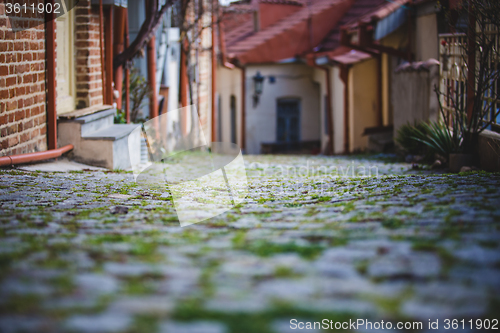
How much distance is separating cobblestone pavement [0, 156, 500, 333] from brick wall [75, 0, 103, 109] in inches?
154

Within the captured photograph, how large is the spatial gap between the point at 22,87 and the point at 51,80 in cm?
62

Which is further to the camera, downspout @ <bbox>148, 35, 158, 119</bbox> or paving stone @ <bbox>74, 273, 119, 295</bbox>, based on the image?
downspout @ <bbox>148, 35, 158, 119</bbox>

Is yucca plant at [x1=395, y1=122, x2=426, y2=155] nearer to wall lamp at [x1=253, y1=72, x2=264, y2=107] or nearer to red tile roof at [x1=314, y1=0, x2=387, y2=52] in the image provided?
red tile roof at [x1=314, y1=0, x2=387, y2=52]

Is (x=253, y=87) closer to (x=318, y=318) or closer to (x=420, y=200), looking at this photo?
(x=420, y=200)

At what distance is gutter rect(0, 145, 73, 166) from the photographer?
515 centimetres

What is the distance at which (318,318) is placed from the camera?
1869 mm

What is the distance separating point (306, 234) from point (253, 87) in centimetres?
1528

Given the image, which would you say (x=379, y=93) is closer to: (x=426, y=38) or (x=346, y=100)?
(x=346, y=100)

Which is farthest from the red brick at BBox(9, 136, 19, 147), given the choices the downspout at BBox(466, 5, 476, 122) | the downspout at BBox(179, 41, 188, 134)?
the downspout at BBox(179, 41, 188, 134)

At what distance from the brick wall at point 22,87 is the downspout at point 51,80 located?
5cm

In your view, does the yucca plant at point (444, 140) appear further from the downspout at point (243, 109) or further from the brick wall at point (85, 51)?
the downspout at point (243, 109)

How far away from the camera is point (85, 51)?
735 cm

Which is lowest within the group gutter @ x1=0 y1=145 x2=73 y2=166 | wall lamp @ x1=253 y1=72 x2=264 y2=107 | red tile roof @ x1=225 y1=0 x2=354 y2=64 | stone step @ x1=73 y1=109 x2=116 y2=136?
gutter @ x1=0 y1=145 x2=73 y2=166

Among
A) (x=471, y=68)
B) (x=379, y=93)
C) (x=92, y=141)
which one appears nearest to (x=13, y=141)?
(x=92, y=141)
